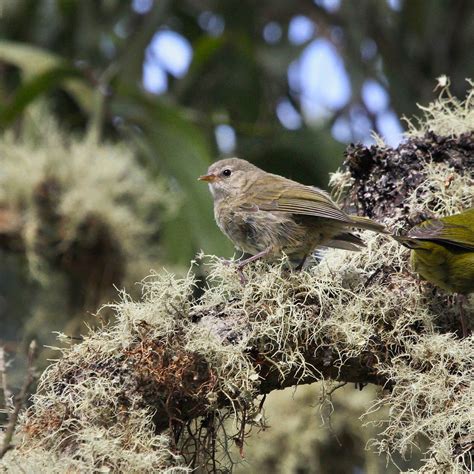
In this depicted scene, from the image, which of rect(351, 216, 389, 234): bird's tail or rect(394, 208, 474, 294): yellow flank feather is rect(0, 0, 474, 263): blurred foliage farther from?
rect(394, 208, 474, 294): yellow flank feather

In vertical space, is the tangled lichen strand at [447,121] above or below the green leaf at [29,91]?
below

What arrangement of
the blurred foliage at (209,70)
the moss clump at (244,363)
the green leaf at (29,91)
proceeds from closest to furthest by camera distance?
the moss clump at (244,363)
the green leaf at (29,91)
the blurred foliage at (209,70)

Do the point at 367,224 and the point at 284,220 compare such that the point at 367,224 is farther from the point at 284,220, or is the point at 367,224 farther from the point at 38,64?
the point at 38,64

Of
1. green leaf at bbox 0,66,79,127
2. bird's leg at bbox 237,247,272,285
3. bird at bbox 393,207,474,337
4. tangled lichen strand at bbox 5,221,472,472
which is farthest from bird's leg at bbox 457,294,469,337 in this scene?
green leaf at bbox 0,66,79,127

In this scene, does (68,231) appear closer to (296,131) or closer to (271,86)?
(296,131)

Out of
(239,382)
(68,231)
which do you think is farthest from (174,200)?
(239,382)

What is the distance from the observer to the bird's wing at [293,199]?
3.88 m

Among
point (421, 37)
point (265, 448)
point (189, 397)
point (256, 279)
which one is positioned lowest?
point (265, 448)

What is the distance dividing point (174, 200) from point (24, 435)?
3.95m

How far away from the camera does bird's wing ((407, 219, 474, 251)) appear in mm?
3385

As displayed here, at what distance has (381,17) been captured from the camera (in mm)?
8180

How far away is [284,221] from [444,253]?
0.84 meters

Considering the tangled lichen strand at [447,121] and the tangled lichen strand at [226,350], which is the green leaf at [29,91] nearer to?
the tangled lichen strand at [447,121]

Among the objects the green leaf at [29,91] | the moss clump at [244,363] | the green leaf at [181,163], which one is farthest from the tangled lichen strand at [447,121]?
the green leaf at [29,91]
